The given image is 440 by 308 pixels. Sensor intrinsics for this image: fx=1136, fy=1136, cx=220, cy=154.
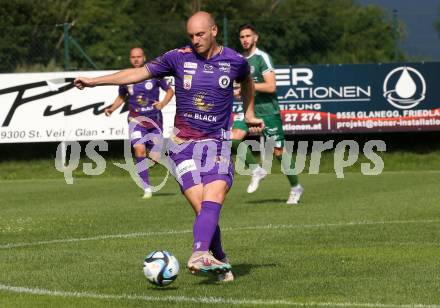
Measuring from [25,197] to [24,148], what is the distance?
24.0 ft

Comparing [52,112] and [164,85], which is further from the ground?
[164,85]

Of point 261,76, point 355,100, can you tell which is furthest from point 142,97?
point 355,100

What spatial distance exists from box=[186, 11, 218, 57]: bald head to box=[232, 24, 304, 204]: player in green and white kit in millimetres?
5935

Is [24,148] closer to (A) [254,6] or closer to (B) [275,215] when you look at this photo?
(B) [275,215]

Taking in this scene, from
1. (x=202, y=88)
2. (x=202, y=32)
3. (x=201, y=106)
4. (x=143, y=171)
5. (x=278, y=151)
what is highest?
(x=202, y=32)

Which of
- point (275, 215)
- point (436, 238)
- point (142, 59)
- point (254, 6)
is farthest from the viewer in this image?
point (254, 6)

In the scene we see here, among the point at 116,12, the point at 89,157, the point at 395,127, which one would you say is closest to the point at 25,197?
the point at 89,157

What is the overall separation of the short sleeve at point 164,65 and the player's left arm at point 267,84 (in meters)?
6.04

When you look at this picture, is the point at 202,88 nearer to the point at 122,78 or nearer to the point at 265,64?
the point at 122,78

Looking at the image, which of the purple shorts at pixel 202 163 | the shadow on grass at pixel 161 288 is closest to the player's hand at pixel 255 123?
the purple shorts at pixel 202 163

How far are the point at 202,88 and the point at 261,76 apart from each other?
6740mm

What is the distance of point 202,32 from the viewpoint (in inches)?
347

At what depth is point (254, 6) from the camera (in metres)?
73.4

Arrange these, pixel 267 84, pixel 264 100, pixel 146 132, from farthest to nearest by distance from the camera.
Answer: pixel 146 132 → pixel 264 100 → pixel 267 84
